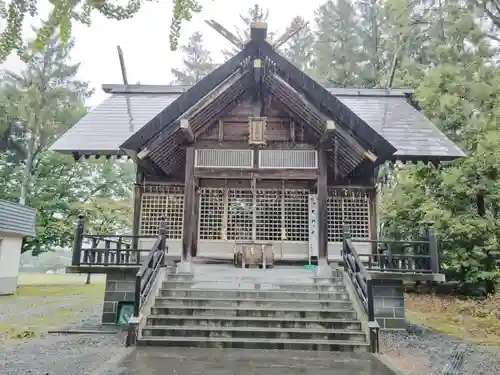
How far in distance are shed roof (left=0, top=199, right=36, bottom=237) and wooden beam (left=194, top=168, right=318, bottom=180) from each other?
12753mm

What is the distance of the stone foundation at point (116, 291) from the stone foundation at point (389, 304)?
5.82 m

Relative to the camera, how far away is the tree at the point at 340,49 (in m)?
26.2

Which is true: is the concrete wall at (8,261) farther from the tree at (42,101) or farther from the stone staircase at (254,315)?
the stone staircase at (254,315)

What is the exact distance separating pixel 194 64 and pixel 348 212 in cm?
2825

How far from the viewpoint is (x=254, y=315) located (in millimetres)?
7656

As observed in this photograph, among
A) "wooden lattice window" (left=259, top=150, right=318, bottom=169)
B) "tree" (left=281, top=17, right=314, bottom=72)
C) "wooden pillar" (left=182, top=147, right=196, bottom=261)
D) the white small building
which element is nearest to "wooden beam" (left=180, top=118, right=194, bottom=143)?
"wooden pillar" (left=182, top=147, right=196, bottom=261)

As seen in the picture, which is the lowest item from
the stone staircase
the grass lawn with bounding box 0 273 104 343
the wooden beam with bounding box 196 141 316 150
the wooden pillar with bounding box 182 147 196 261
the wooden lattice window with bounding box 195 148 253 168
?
the grass lawn with bounding box 0 273 104 343

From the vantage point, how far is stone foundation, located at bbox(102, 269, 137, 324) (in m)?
9.59

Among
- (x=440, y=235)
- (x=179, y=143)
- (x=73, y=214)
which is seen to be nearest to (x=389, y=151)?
(x=179, y=143)

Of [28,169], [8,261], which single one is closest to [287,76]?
[8,261]

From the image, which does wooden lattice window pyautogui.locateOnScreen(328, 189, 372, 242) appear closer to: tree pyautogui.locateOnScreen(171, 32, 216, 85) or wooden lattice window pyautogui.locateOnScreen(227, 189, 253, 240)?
wooden lattice window pyautogui.locateOnScreen(227, 189, 253, 240)

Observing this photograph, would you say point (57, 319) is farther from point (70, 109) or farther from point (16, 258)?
point (70, 109)

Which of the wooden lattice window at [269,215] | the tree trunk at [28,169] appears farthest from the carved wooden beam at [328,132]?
the tree trunk at [28,169]

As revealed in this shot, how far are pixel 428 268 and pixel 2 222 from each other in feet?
59.0
